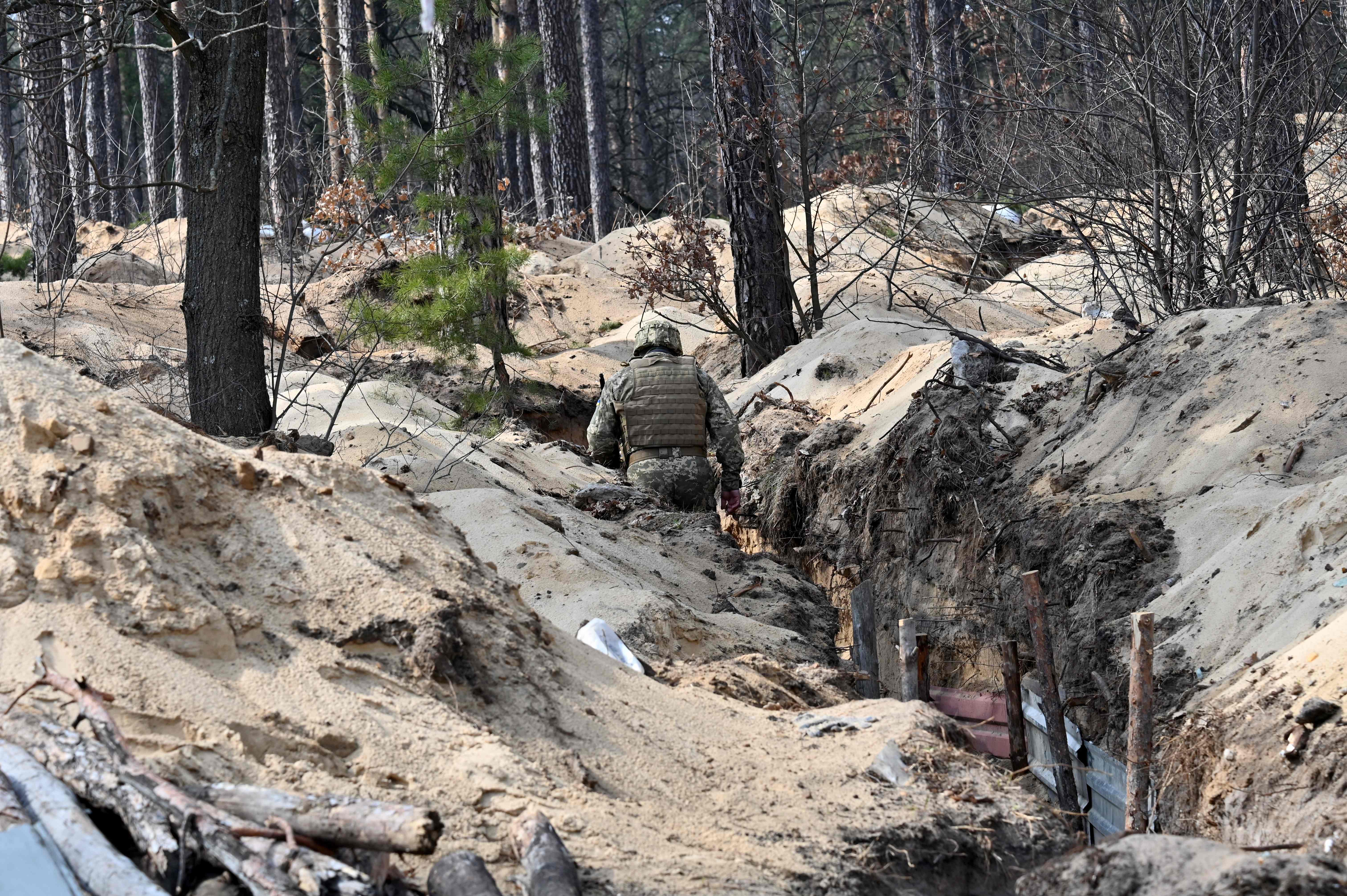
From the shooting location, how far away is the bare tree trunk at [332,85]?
47.0 ft

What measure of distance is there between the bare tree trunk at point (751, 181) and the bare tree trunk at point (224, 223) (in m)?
6.07

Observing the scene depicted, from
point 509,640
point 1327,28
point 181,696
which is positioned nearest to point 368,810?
point 181,696

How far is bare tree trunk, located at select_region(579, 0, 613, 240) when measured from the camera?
22.5 meters

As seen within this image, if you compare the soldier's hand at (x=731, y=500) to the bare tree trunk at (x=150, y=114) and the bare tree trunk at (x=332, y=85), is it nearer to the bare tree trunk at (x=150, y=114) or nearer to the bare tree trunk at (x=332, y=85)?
the bare tree trunk at (x=150, y=114)

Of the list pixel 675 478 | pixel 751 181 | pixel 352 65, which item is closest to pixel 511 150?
pixel 751 181

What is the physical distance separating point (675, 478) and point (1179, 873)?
6.48m

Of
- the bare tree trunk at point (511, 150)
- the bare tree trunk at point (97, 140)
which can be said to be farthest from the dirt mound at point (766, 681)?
the bare tree trunk at point (511, 150)

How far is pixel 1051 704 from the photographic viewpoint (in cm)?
504

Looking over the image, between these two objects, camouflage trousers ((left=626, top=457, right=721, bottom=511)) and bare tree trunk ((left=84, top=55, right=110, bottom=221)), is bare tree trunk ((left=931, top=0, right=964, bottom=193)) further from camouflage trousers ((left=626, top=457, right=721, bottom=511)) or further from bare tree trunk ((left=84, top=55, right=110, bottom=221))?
bare tree trunk ((left=84, top=55, right=110, bottom=221))

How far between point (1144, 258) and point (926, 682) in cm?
451

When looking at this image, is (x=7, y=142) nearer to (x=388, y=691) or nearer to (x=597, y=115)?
(x=597, y=115)

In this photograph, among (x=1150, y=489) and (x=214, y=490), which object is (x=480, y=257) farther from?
(x=214, y=490)

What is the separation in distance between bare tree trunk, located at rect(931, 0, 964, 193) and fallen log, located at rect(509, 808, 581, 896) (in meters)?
7.23

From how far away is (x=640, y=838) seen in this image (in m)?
3.15
